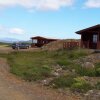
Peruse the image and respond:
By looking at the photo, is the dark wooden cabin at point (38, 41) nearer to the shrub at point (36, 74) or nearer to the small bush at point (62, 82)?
the shrub at point (36, 74)

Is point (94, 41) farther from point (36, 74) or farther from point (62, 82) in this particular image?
point (62, 82)

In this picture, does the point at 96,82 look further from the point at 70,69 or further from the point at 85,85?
the point at 70,69

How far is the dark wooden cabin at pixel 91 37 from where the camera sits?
4832 centimetres

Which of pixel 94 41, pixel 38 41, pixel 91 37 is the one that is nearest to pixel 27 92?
pixel 94 41

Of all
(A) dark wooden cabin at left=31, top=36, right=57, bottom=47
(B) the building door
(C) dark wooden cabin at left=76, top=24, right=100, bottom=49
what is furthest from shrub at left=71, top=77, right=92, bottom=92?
(A) dark wooden cabin at left=31, top=36, right=57, bottom=47

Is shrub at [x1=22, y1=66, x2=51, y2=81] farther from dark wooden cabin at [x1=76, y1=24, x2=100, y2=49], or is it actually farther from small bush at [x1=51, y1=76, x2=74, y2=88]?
dark wooden cabin at [x1=76, y1=24, x2=100, y2=49]

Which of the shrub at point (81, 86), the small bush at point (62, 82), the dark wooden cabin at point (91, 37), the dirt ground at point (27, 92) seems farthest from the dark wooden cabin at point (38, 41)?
the shrub at point (81, 86)

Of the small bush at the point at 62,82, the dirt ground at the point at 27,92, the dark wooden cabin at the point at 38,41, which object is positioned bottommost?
the dirt ground at the point at 27,92

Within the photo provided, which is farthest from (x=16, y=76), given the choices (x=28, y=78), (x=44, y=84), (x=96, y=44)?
(x=96, y=44)

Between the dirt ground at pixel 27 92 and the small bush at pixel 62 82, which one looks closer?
the dirt ground at pixel 27 92

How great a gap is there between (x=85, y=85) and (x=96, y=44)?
3031cm

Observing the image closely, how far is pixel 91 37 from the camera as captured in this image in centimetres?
5047

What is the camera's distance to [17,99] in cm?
1464

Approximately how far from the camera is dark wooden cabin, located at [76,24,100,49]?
4832 cm
